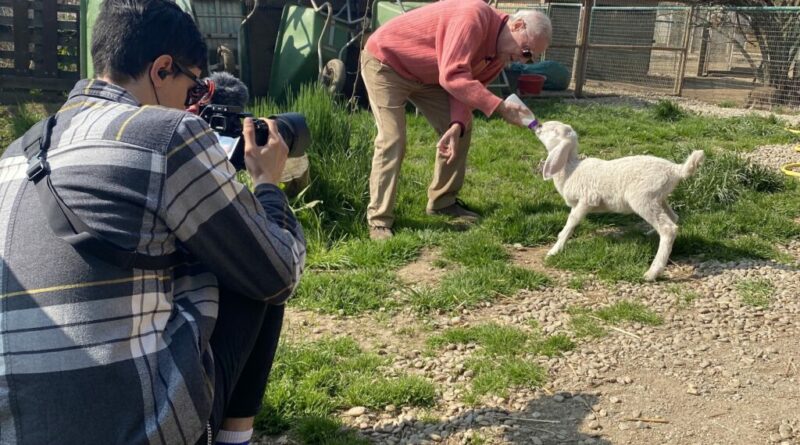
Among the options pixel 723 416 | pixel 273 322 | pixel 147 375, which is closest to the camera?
pixel 147 375

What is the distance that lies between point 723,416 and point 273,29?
345 inches

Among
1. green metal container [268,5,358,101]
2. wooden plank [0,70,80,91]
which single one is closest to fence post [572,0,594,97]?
green metal container [268,5,358,101]

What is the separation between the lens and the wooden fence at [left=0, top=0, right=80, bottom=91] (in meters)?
9.85

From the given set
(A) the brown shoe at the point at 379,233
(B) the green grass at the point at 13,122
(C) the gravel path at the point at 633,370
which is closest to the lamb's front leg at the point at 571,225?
(C) the gravel path at the point at 633,370

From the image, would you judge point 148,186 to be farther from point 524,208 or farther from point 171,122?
point 524,208

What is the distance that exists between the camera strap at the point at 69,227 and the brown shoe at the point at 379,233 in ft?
10.9

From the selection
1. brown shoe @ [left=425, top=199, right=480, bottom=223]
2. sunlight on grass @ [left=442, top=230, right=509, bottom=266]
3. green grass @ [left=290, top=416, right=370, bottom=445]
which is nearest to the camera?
green grass @ [left=290, top=416, right=370, bottom=445]

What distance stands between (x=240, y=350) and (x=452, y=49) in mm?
2943

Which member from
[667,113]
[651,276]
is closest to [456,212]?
[651,276]

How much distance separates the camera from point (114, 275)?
1.62 metres

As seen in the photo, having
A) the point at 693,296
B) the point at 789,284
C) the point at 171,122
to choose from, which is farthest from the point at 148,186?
the point at 789,284

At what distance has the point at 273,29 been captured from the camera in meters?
10.4

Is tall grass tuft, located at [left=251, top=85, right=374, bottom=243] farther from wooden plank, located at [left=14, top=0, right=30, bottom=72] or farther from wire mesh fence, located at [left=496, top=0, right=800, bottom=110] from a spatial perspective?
wire mesh fence, located at [left=496, top=0, right=800, bottom=110]

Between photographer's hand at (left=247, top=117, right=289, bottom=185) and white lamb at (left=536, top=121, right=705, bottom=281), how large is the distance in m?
2.83
